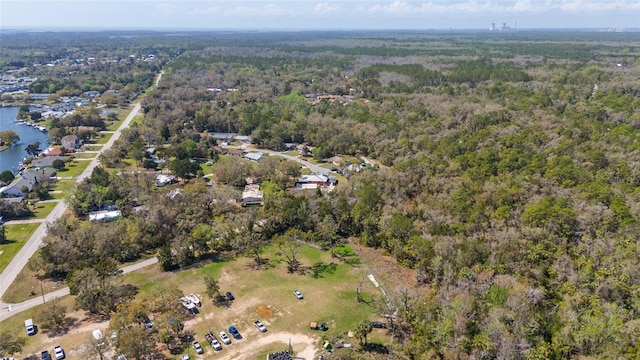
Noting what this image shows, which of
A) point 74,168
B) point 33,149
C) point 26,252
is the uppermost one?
point 33,149

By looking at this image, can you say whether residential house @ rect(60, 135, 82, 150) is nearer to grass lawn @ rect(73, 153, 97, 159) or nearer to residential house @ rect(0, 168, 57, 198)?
grass lawn @ rect(73, 153, 97, 159)

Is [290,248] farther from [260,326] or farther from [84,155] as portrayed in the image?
[84,155]

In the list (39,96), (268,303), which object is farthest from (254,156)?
(39,96)

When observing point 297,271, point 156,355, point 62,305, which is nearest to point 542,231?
point 297,271

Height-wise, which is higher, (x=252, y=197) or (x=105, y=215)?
(x=252, y=197)

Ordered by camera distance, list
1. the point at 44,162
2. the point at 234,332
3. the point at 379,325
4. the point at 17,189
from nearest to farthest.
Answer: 1. the point at 234,332
2. the point at 379,325
3. the point at 17,189
4. the point at 44,162

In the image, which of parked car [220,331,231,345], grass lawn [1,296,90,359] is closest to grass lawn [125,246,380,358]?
parked car [220,331,231,345]

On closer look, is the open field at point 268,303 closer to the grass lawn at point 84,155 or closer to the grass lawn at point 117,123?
the grass lawn at point 84,155
